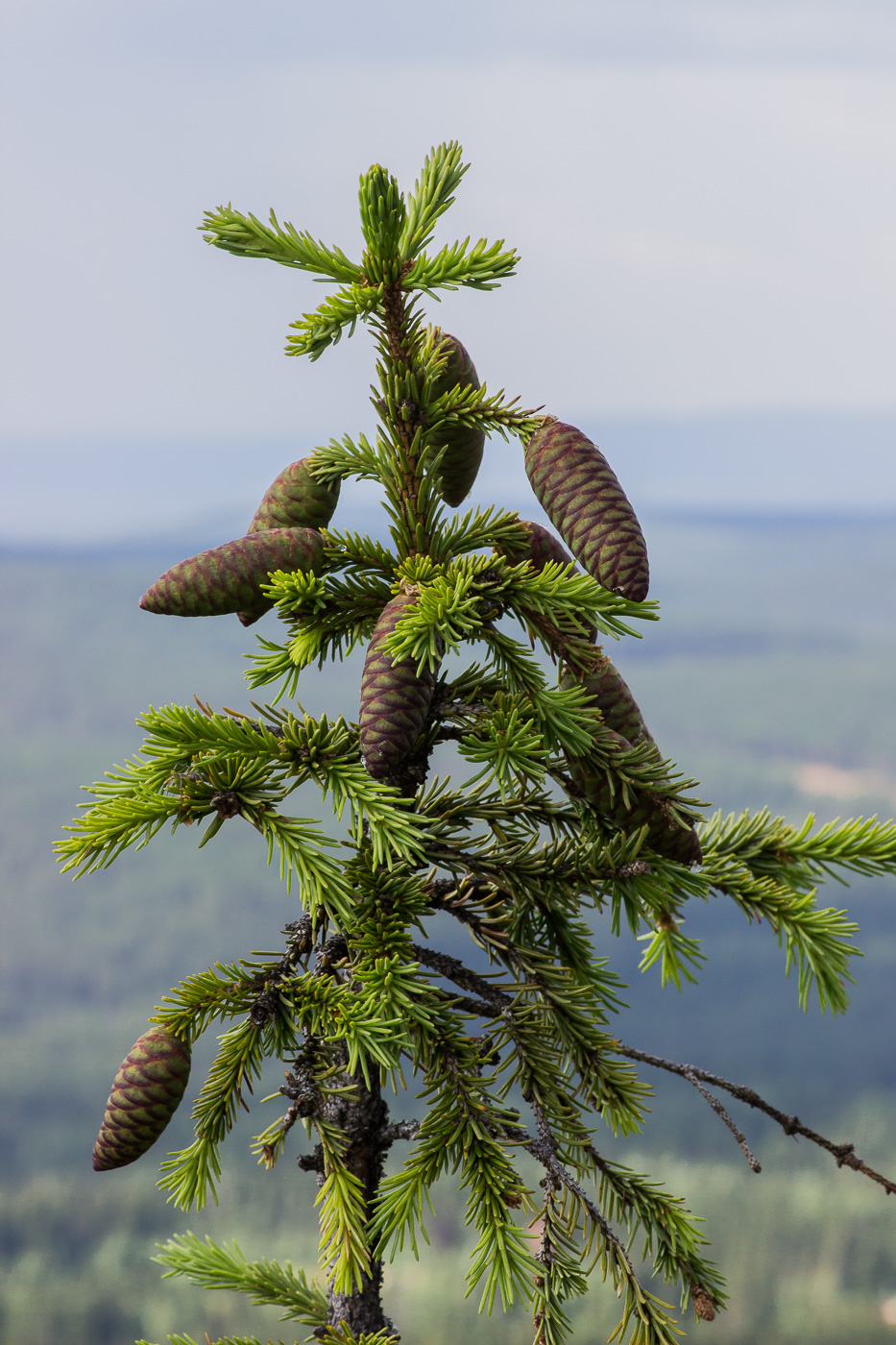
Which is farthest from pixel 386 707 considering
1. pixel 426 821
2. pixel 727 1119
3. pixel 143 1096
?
pixel 727 1119

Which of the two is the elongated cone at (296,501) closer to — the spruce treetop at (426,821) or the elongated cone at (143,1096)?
the spruce treetop at (426,821)

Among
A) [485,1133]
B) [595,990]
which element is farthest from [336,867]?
[595,990]

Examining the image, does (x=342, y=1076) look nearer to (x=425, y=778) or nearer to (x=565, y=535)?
(x=425, y=778)

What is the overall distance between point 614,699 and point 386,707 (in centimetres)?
30

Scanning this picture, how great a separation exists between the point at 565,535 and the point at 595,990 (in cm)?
61

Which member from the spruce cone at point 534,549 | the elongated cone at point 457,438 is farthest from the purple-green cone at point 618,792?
the elongated cone at point 457,438

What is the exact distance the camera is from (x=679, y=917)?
146cm

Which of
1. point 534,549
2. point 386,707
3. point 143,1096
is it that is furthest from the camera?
point 534,549

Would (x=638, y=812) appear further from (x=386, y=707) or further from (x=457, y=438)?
(x=457, y=438)

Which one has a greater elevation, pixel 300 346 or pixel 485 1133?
pixel 300 346

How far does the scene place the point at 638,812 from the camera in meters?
1.22

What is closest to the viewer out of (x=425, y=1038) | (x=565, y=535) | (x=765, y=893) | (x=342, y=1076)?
(x=565, y=535)

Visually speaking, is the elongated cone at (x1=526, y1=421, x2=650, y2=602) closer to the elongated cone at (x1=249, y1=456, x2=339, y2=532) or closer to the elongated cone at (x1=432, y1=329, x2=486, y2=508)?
the elongated cone at (x1=432, y1=329, x2=486, y2=508)

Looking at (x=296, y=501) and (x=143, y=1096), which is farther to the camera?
(x=296, y=501)
